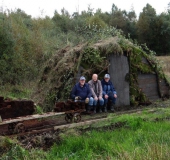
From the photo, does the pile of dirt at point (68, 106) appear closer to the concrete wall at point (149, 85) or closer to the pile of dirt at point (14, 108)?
the pile of dirt at point (14, 108)

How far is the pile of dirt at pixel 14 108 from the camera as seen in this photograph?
34.5ft

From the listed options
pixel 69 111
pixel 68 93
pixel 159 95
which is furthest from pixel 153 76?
pixel 69 111

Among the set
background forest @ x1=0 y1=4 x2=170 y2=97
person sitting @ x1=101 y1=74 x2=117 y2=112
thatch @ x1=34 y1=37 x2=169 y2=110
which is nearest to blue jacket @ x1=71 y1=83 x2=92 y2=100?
thatch @ x1=34 y1=37 x2=169 y2=110

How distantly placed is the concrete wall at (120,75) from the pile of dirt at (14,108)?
4905 millimetres

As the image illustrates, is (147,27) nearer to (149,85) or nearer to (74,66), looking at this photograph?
(149,85)

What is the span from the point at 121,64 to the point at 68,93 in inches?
114

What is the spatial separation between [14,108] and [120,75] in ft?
19.2

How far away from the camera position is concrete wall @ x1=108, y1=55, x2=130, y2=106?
15.0 meters

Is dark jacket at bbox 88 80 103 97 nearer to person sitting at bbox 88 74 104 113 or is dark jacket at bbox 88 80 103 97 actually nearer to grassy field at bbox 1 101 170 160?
person sitting at bbox 88 74 104 113

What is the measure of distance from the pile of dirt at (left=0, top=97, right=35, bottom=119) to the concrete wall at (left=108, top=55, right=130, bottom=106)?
193 inches

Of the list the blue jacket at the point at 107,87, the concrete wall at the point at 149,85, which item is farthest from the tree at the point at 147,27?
the blue jacket at the point at 107,87

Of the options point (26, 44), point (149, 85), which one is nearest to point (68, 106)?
point (149, 85)

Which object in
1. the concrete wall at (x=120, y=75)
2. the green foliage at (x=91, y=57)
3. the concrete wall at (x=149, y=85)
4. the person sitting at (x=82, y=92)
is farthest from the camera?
the concrete wall at (x=149, y=85)

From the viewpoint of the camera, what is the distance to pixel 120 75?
49.9 ft
